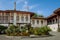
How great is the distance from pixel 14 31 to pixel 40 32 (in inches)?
174

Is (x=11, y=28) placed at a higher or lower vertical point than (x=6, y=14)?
lower

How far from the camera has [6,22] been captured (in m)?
41.1

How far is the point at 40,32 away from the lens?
27.6 meters

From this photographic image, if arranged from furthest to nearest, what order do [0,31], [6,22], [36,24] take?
[36,24] → [6,22] → [0,31]

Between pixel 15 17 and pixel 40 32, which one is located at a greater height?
pixel 15 17

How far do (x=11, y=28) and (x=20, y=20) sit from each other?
49.8 ft

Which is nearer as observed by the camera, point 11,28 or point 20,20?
point 11,28

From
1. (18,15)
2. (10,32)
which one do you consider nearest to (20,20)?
(18,15)

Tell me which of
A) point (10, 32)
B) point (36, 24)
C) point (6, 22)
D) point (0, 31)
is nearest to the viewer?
point (10, 32)

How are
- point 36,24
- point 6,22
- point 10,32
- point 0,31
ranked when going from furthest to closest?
point 36,24 < point 6,22 < point 0,31 < point 10,32

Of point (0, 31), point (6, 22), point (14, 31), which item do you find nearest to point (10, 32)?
point (14, 31)

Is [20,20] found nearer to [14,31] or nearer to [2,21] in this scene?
[2,21]

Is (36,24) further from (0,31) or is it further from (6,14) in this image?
(0,31)

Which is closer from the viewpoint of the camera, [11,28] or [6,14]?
[11,28]
